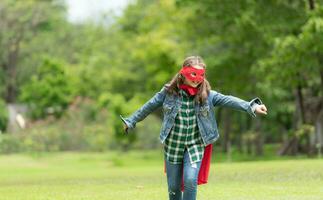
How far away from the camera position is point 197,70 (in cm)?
904

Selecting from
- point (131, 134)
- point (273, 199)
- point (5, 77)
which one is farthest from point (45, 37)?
point (273, 199)

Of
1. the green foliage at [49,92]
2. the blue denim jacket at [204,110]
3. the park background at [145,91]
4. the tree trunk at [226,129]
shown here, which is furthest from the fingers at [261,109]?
the green foliage at [49,92]

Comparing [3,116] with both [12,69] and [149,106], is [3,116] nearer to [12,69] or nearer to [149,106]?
[12,69]

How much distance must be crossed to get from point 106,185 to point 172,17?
86.4 ft

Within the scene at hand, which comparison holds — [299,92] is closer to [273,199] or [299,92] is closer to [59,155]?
[59,155]

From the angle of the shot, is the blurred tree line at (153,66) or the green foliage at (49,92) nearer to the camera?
the blurred tree line at (153,66)

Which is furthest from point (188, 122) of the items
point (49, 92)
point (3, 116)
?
point (49, 92)

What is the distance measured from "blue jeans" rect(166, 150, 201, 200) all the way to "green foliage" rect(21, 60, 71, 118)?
178 ft

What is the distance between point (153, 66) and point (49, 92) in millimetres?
20184

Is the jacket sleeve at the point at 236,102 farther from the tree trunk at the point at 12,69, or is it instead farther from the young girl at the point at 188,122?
the tree trunk at the point at 12,69

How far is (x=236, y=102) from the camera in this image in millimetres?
8969

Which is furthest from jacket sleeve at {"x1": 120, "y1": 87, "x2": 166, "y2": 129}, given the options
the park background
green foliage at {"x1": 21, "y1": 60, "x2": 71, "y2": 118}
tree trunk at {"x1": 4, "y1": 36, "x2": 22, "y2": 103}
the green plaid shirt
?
tree trunk at {"x1": 4, "y1": 36, "x2": 22, "y2": 103}

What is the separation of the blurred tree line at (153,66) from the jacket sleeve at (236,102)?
62.6 ft

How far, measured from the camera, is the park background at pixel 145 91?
717 inches
